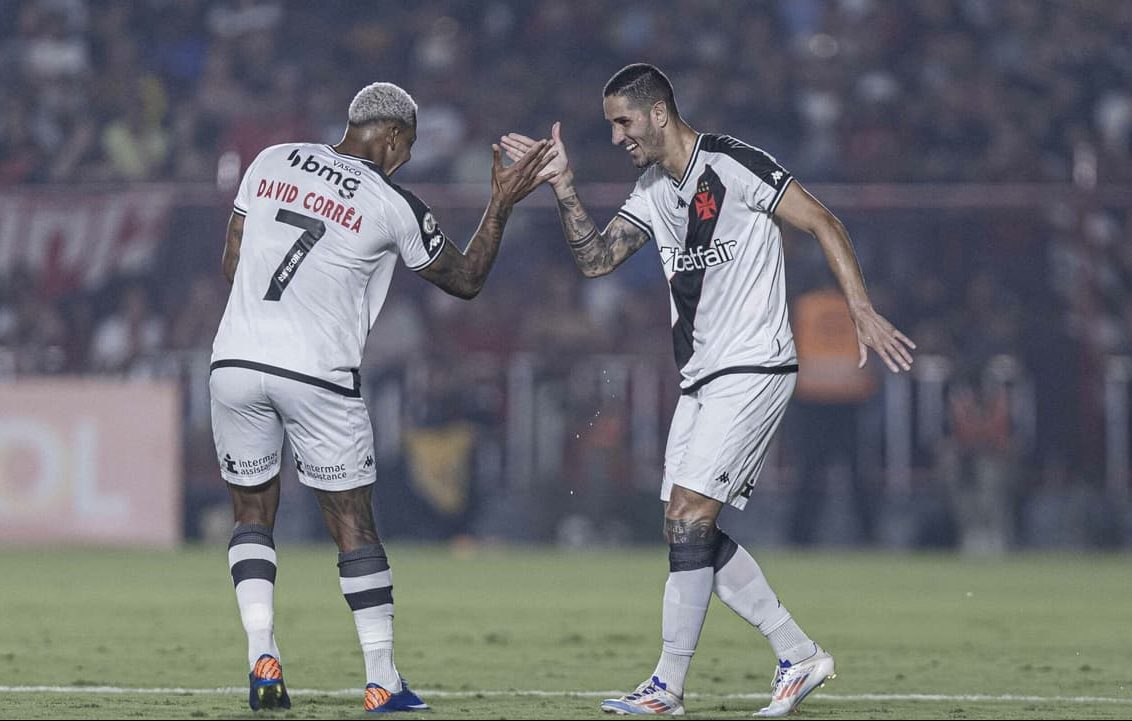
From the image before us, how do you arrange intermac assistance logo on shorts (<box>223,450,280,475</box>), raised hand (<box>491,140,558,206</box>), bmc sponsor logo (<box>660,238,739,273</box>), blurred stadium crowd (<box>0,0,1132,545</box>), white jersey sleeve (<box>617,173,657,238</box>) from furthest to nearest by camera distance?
blurred stadium crowd (<box>0,0,1132,545</box>) < white jersey sleeve (<box>617,173,657,238</box>) < raised hand (<box>491,140,558,206</box>) < bmc sponsor logo (<box>660,238,739,273</box>) < intermac assistance logo on shorts (<box>223,450,280,475</box>)

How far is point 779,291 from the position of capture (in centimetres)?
692

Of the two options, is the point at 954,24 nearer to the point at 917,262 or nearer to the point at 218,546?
the point at 917,262

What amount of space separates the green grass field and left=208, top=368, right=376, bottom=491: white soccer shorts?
33.4 inches

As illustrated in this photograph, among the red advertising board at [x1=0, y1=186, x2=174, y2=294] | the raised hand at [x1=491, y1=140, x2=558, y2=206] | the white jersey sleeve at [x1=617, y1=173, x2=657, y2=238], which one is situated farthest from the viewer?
the red advertising board at [x1=0, y1=186, x2=174, y2=294]

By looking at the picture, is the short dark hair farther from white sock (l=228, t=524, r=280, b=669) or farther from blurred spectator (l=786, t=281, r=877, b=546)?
blurred spectator (l=786, t=281, r=877, b=546)

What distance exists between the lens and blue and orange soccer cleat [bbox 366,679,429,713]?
250 inches

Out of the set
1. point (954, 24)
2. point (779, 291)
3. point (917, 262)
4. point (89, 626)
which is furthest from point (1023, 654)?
point (954, 24)

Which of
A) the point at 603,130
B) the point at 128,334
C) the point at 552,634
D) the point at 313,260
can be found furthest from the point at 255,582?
the point at 603,130

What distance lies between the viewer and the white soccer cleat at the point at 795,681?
258 inches

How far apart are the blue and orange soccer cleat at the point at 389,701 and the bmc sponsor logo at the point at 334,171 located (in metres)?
1.75

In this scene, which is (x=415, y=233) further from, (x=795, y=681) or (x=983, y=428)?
(x=983, y=428)

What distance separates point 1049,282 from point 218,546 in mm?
7708

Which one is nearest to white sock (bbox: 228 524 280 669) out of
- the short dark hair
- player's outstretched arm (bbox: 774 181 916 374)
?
the short dark hair

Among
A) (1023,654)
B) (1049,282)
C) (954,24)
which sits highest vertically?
(954,24)
